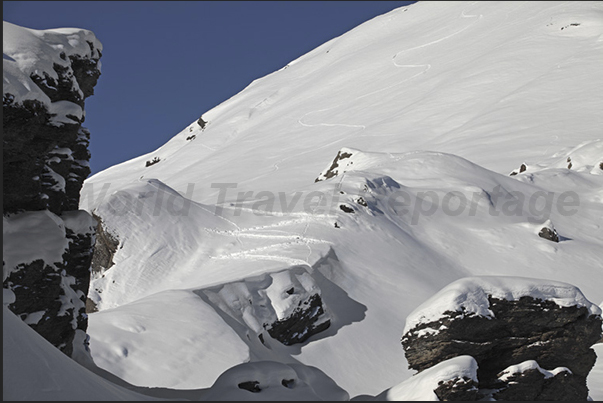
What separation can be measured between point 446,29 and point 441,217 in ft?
153

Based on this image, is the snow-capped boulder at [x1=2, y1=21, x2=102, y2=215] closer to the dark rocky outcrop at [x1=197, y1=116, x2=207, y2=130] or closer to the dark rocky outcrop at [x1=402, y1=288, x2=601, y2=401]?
the dark rocky outcrop at [x1=402, y1=288, x2=601, y2=401]

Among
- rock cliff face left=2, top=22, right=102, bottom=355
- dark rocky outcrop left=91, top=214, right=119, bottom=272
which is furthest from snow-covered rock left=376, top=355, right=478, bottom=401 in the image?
dark rocky outcrop left=91, top=214, right=119, bottom=272

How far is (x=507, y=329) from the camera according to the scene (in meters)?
10.6

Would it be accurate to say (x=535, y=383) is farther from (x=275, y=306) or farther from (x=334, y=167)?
(x=334, y=167)

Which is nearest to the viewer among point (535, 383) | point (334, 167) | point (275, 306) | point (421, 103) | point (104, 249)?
point (535, 383)

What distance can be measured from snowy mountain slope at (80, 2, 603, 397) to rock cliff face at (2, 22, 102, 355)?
3.11m

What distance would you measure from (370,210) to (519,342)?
1229 centimetres

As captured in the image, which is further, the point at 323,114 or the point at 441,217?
the point at 323,114

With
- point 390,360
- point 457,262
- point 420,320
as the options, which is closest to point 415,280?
point 457,262

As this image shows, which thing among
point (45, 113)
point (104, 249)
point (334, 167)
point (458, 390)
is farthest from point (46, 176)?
point (334, 167)

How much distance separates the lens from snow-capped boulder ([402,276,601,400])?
1034 cm

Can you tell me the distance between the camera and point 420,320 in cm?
1069

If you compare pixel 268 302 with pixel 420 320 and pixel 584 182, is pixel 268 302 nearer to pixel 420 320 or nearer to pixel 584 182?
pixel 420 320

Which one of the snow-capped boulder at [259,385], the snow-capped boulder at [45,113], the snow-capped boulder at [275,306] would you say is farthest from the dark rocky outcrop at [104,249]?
the snow-capped boulder at [259,385]
